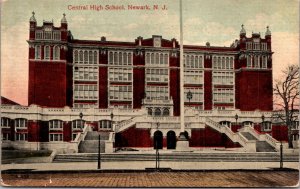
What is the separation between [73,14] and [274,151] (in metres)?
5.40

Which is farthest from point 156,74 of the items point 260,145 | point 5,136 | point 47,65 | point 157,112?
point 5,136

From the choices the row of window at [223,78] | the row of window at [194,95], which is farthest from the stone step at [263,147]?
the row of window at [194,95]

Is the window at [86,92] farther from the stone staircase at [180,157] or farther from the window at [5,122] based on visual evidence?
the window at [5,122]

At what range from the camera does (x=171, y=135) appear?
40.1 ft

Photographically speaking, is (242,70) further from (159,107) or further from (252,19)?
(159,107)

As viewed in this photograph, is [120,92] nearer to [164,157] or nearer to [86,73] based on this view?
[86,73]

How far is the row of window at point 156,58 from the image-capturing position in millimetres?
12713

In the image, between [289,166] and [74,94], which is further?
[74,94]

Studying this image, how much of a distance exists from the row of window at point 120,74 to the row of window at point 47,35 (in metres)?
1.46

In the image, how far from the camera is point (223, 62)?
12797 millimetres

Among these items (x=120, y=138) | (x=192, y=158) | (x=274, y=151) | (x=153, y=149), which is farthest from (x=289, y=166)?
(x=120, y=138)

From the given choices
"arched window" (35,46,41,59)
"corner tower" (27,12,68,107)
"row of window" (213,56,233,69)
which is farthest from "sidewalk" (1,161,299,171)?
"arched window" (35,46,41,59)

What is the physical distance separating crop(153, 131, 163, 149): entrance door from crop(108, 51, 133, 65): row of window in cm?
181

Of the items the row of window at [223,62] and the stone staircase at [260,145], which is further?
the row of window at [223,62]
